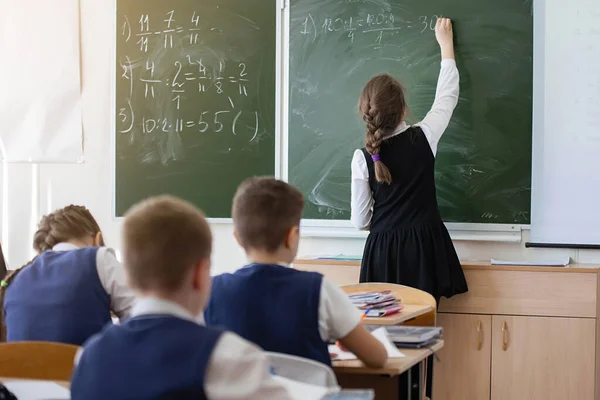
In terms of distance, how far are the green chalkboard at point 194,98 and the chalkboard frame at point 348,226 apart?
3.2 inches

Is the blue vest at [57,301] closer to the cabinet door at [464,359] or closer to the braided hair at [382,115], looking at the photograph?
the braided hair at [382,115]

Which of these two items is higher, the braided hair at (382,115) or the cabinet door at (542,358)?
the braided hair at (382,115)

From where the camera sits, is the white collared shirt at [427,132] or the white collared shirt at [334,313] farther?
the white collared shirt at [427,132]

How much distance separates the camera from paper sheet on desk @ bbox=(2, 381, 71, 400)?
1.91m

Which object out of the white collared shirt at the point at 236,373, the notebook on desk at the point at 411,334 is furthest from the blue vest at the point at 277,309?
the white collared shirt at the point at 236,373

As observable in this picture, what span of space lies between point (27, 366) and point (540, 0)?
323cm

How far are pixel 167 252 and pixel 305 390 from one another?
52 cm

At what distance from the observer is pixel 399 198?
393cm

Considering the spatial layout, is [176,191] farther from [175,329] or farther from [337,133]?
[175,329]

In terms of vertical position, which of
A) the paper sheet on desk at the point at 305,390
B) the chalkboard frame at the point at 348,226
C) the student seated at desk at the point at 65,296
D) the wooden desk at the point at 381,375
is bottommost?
the wooden desk at the point at 381,375

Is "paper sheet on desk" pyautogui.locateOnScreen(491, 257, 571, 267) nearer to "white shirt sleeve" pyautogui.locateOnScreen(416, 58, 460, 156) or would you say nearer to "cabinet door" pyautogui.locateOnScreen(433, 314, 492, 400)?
"cabinet door" pyautogui.locateOnScreen(433, 314, 492, 400)

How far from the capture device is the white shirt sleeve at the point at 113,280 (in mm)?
2785

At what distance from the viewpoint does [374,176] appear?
13.0 ft

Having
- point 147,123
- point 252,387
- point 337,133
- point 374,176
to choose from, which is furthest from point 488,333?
point 252,387
